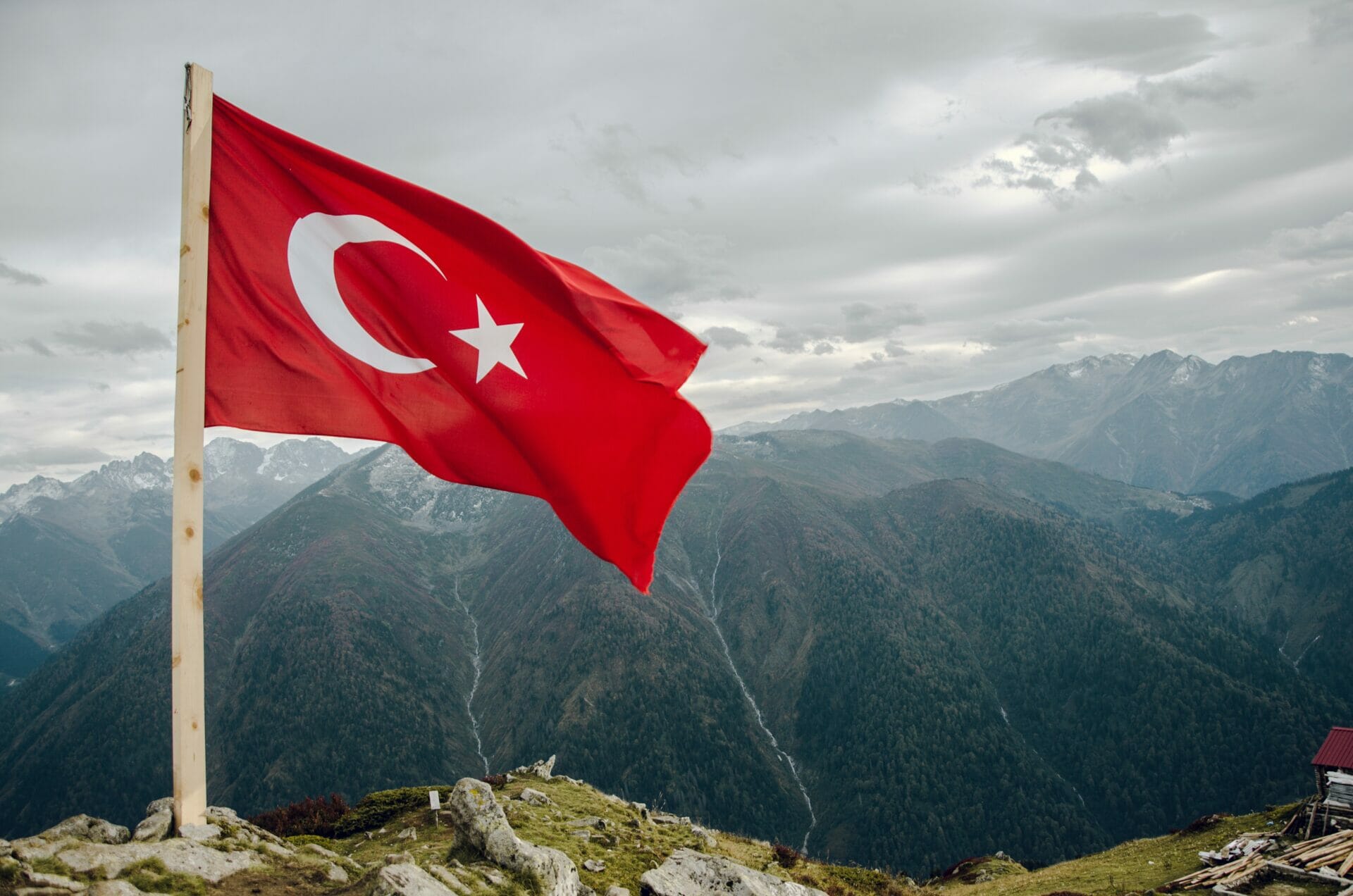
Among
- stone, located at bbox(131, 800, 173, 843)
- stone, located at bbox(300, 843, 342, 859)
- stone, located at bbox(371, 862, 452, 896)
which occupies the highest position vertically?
stone, located at bbox(131, 800, 173, 843)

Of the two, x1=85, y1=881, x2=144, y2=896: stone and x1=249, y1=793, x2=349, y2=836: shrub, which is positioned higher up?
x1=85, y1=881, x2=144, y2=896: stone

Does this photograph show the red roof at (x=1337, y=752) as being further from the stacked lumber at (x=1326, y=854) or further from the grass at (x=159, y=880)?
the grass at (x=159, y=880)

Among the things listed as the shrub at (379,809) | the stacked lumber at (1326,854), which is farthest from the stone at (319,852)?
the stacked lumber at (1326,854)

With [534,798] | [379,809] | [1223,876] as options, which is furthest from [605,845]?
[1223,876]

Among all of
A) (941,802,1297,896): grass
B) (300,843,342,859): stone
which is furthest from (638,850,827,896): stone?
(941,802,1297,896): grass

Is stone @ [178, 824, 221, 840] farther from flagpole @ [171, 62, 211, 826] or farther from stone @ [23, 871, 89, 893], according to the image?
stone @ [23, 871, 89, 893]

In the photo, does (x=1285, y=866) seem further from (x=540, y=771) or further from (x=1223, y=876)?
(x=540, y=771)

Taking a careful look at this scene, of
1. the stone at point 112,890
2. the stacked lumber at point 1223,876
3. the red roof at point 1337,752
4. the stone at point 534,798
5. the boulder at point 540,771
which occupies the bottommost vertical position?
the red roof at point 1337,752

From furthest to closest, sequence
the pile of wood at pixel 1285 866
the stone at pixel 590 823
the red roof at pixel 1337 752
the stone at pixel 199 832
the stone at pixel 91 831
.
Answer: the red roof at pixel 1337 752, the pile of wood at pixel 1285 866, the stone at pixel 590 823, the stone at pixel 91 831, the stone at pixel 199 832
